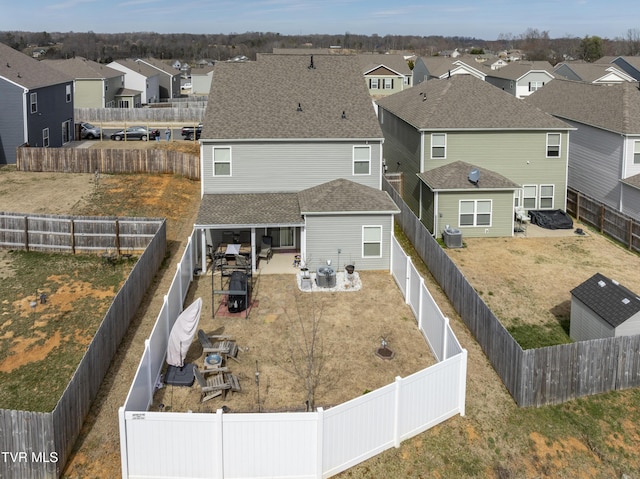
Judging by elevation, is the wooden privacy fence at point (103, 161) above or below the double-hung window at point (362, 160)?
below

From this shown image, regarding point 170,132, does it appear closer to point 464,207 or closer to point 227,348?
point 464,207

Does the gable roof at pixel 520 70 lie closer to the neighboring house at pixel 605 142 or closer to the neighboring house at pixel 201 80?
the neighboring house at pixel 605 142

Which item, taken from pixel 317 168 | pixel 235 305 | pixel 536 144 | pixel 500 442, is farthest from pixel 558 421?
pixel 536 144

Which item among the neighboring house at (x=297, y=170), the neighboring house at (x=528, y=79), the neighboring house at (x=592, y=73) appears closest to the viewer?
the neighboring house at (x=297, y=170)

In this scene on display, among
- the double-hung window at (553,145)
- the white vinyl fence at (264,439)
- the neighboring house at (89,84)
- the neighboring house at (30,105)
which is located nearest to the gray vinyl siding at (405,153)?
the double-hung window at (553,145)

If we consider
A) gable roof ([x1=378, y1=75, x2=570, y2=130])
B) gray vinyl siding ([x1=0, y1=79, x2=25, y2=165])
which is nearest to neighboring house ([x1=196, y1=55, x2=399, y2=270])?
gable roof ([x1=378, y1=75, x2=570, y2=130])

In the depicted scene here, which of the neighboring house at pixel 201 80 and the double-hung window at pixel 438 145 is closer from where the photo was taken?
the double-hung window at pixel 438 145
